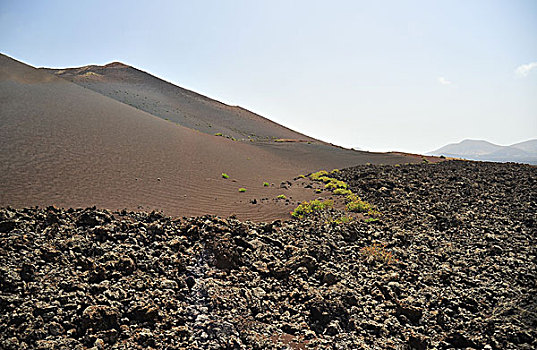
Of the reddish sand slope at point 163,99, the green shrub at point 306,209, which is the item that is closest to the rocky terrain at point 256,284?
the green shrub at point 306,209

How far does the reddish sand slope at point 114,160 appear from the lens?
31.6 feet

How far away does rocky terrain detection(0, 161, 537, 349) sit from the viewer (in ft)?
13.5

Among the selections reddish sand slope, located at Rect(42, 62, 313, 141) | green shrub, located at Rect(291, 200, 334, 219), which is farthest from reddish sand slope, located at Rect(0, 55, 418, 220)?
reddish sand slope, located at Rect(42, 62, 313, 141)

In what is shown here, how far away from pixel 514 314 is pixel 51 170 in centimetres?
1365

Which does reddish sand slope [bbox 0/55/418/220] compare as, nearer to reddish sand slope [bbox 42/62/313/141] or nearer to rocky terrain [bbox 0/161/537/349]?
rocky terrain [bbox 0/161/537/349]

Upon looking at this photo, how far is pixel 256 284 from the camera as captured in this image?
5.58 meters

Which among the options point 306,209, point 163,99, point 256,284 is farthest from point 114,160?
point 163,99

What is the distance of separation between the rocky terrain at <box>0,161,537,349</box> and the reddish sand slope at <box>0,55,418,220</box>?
8.39ft

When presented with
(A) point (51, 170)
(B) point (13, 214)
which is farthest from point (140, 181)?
(B) point (13, 214)

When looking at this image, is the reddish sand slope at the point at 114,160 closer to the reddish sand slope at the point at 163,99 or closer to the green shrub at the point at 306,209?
the green shrub at the point at 306,209

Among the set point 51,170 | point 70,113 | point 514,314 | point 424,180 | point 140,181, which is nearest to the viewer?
point 514,314

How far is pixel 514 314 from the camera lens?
15.5ft

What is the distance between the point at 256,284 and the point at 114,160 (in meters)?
11.4

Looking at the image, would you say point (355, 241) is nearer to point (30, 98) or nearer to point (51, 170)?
point (51, 170)
